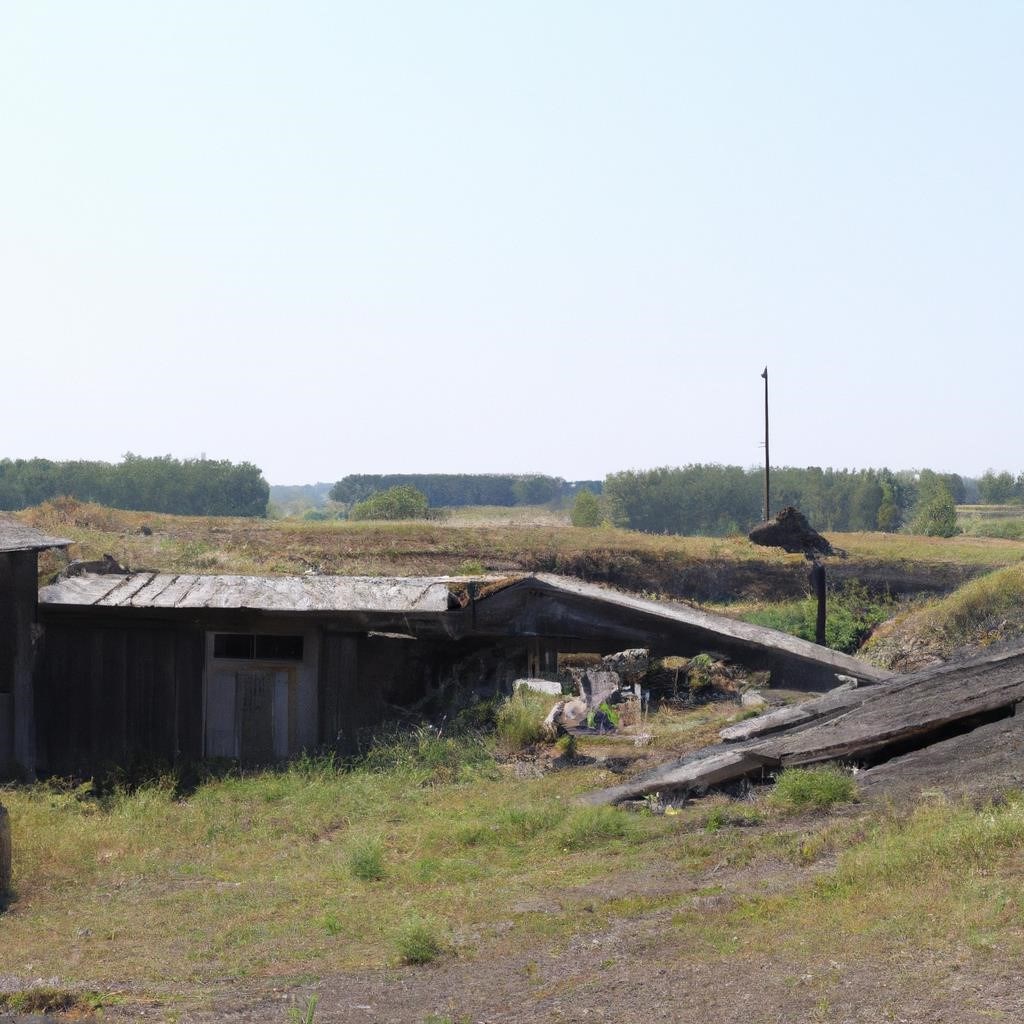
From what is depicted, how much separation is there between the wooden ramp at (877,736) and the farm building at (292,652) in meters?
4.02

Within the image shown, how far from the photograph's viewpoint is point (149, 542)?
37.0 meters

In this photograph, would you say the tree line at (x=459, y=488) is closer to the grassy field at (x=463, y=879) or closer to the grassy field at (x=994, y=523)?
the grassy field at (x=994, y=523)

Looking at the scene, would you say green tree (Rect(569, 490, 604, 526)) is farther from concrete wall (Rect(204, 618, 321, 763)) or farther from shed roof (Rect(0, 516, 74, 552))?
shed roof (Rect(0, 516, 74, 552))

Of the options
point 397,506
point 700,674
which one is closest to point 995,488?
point 397,506

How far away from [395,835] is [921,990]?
20.4ft

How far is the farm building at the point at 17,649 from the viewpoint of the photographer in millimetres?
14289

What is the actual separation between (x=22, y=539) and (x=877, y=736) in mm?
9796

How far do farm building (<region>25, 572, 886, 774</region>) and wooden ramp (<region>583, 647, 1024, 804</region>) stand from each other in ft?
13.2

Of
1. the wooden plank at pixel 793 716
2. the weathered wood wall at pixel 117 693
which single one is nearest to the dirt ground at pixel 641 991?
the wooden plank at pixel 793 716

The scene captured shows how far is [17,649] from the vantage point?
1442 cm

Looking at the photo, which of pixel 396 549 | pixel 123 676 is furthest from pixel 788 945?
pixel 396 549

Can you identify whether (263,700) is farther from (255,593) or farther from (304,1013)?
(304,1013)

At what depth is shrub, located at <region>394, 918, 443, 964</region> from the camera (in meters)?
7.22

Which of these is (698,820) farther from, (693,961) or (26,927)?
(26,927)
